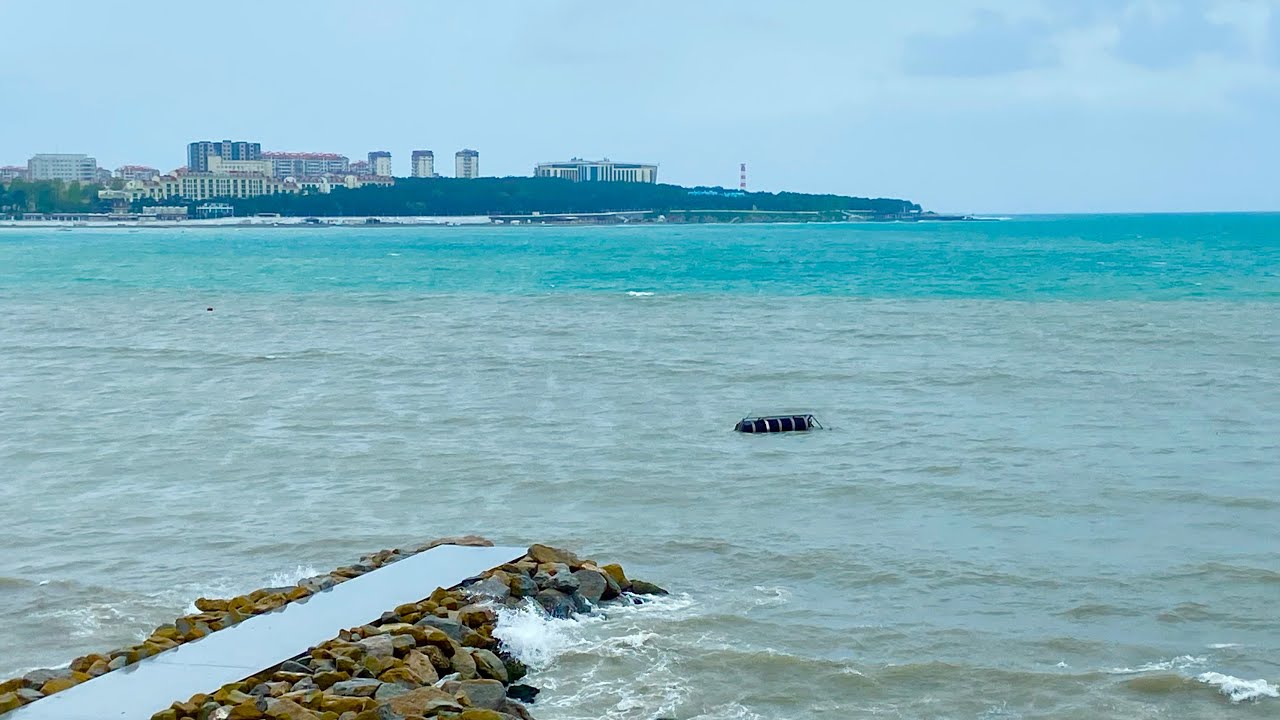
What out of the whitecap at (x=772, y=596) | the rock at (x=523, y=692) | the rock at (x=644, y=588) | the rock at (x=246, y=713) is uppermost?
the rock at (x=246, y=713)

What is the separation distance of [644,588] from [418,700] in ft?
14.0

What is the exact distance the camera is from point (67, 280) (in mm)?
73812

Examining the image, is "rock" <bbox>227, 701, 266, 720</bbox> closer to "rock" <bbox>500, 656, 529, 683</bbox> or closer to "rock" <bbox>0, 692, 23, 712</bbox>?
"rock" <bbox>0, 692, 23, 712</bbox>

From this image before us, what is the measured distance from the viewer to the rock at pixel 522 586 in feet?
44.1

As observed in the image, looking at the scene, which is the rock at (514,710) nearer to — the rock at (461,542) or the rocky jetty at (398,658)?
the rocky jetty at (398,658)

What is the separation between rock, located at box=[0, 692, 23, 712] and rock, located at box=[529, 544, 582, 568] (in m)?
5.18

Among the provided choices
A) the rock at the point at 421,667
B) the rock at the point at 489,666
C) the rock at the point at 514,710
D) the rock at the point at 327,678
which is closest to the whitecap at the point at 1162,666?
the rock at the point at 514,710

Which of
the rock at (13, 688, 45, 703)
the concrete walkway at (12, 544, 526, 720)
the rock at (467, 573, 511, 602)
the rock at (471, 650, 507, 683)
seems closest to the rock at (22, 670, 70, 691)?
the rock at (13, 688, 45, 703)

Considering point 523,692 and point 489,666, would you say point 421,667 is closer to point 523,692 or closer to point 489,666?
point 489,666

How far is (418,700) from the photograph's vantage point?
10.3 metres

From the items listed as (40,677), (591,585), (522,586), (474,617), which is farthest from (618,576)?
(40,677)

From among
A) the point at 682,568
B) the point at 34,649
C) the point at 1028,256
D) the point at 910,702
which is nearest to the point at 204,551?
the point at 34,649

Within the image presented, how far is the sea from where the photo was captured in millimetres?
12406

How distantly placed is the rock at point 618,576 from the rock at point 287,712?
4656 millimetres
